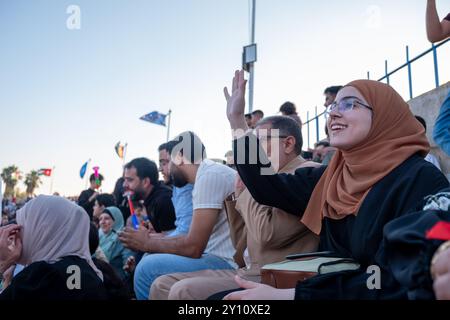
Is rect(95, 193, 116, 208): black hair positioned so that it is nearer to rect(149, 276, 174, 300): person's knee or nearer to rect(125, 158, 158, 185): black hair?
rect(125, 158, 158, 185): black hair

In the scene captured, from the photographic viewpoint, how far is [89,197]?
305 inches

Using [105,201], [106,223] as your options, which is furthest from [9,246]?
[105,201]

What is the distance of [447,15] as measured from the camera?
2904 millimetres

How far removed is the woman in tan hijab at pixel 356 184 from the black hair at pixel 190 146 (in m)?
1.04

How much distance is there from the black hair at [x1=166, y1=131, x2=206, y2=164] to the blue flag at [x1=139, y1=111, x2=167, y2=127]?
14670 mm

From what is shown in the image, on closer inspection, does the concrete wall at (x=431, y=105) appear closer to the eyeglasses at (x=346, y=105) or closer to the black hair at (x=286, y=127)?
the black hair at (x=286, y=127)

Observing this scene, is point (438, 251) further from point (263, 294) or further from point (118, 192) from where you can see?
point (118, 192)

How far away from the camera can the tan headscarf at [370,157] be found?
1894 mm

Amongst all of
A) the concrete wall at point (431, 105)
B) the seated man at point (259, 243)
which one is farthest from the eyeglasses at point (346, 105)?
the concrete wall at point (431, 105)

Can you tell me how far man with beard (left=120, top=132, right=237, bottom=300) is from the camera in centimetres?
277

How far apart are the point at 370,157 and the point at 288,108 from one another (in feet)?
15.3

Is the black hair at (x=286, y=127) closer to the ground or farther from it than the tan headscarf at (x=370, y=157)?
farther from it

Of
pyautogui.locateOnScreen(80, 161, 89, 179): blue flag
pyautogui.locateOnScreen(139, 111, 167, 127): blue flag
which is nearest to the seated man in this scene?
pyautogui.locateOnScreen(80, 161, 89, 179): blue flag
